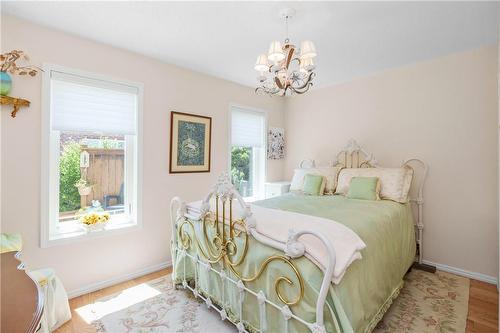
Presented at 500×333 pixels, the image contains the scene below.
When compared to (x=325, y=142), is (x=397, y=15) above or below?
above

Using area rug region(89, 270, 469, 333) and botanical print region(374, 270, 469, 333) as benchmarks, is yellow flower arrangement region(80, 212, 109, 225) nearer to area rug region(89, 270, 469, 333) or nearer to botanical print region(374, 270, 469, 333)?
area rug region(89, 270, 469, 333)

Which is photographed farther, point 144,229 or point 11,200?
point 144,229

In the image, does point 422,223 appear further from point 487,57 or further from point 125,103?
point 125,103

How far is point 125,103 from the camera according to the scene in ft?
8.61

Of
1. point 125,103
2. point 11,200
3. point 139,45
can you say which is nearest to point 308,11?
point 139,45

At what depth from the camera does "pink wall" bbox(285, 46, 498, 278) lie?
253cm

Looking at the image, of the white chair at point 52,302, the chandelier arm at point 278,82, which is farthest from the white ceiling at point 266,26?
the white chair at point 52,302

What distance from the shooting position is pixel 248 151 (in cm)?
407

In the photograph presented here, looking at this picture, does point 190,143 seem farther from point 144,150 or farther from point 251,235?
point 251,235

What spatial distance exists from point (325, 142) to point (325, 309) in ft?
9.55

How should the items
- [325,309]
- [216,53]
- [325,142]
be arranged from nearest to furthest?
1. [325,309]
2. [216,53]
3. [325,142]

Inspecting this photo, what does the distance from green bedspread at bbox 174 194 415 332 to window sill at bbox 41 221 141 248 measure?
0.72 m

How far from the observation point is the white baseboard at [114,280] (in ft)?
7.55

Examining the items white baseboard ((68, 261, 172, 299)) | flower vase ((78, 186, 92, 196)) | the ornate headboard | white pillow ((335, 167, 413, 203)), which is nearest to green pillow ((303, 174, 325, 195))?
white pillow ((335, 167, 413, 203))
